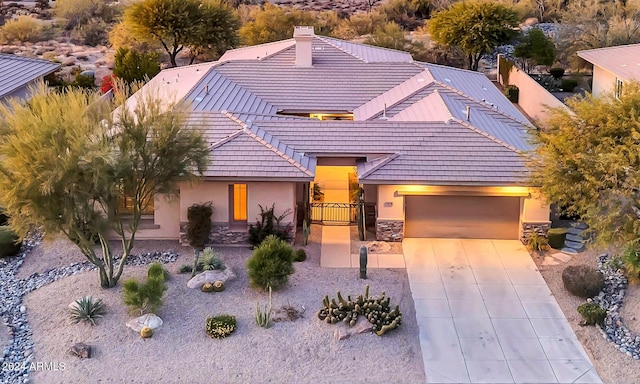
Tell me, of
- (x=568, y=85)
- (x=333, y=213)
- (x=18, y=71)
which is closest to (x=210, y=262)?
(x=333, y=213)

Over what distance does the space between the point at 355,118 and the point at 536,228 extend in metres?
8.60

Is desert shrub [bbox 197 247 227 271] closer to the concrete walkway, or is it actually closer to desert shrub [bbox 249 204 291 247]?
desert shrub [bbox 249 204 291 247]

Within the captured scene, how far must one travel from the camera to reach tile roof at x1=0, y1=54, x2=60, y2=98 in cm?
3195

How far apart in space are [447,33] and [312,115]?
59.0 feet

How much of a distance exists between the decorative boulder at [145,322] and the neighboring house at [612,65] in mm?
23151

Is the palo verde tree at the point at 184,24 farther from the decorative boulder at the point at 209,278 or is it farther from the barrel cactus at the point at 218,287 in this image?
the barrel cactus at the point at 218,287

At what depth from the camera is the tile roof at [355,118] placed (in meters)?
25.0

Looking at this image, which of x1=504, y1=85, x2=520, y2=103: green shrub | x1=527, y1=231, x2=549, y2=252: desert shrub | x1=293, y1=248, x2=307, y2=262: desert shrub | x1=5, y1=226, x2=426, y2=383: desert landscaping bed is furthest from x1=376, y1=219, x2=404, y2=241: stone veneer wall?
x1=504, y1=85, x2=520, y2=103: green shrub

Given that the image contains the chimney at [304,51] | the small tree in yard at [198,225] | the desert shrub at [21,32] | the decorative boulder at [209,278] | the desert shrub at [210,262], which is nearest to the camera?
the decorative boulder at [209,278]

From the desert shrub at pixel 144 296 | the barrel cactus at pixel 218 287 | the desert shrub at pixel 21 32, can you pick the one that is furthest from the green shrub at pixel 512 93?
the desert shrub at pixel 21 32

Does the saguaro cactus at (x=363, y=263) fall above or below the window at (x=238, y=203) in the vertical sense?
below

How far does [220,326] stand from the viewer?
19594 millimetres

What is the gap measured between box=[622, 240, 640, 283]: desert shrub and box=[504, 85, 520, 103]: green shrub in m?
22.7

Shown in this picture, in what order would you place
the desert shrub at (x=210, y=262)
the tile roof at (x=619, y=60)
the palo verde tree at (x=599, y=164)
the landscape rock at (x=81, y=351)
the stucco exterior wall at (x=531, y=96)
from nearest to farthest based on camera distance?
1. the landscape rock at (x=81, y=351)
2. the palo verde tree at (x=599, y=164)
3. the desert shrub at (x=210, y=262)
4. the tile roof at (x=619, y=60)
5. the stucco exterior wall at (x=531, y=96)
